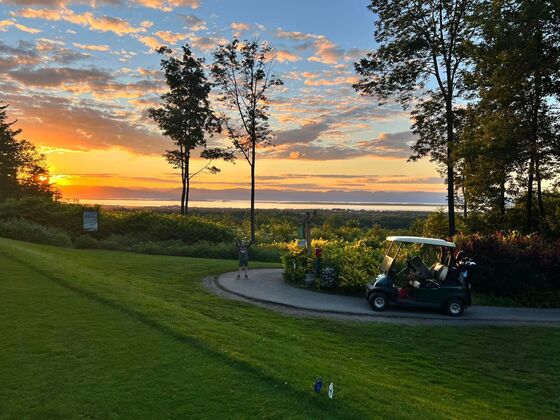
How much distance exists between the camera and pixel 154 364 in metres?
6.34

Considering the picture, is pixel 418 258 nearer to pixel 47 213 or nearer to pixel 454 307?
pixel 454 307

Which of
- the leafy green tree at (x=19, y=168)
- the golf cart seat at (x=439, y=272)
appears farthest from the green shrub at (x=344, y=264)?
the leafy green tree at (x=19, y=168)

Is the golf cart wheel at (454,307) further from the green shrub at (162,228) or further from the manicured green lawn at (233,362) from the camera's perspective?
the green shrub at (162,228)

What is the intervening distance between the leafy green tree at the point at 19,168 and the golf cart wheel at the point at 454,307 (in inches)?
1828

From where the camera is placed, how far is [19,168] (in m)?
54.4

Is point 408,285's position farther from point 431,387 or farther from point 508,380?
point 431,387

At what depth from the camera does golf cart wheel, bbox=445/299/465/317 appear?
43.7 ft

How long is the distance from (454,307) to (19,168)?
5726 centimetres

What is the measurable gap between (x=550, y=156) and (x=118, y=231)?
28.4 meters

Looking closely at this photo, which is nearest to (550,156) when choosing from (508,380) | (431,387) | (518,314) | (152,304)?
(518,314)

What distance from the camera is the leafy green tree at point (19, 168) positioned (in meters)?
49.5

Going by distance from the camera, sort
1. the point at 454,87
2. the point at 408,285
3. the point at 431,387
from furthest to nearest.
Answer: the point at 454,87, the point at 408,285, the point at 431,387

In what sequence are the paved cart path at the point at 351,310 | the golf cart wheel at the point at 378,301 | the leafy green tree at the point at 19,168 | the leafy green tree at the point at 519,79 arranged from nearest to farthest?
the paved cart path at the point at 351,310, the golf cart wheel at the point at 378,301, the leafy green tree at the point at 519,79, the leafy green tree at the point at 19,168

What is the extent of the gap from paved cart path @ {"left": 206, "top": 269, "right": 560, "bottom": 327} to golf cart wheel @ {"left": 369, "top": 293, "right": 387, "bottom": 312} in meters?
0.20
